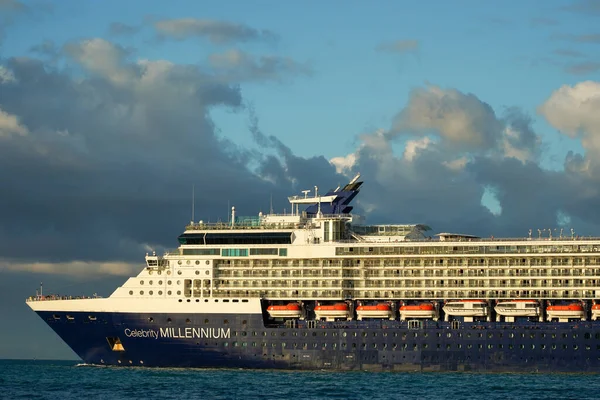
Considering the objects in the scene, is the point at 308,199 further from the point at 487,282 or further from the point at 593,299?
the point at 593,299

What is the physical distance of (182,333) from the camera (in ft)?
275

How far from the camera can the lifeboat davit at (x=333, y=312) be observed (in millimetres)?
83125

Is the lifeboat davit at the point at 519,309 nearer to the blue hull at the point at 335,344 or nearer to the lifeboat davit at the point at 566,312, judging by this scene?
the lifeboat davit at the point at 566,312

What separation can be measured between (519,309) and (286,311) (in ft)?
59.4

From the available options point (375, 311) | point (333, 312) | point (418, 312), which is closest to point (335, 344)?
point (333, 312)

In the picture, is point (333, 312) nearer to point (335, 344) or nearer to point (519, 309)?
point (335, 344)

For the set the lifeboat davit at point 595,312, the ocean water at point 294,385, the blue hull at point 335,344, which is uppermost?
the lifeboat davit at point 595,312

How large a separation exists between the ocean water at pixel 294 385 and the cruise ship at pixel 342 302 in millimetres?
1685

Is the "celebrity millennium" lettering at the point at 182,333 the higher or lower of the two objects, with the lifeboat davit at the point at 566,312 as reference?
lower

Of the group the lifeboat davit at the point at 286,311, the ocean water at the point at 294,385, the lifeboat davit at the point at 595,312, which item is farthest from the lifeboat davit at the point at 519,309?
the lifeboat davit at the point at 286,311

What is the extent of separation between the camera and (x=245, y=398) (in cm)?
6469

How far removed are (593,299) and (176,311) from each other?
107ft

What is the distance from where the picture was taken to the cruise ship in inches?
3164

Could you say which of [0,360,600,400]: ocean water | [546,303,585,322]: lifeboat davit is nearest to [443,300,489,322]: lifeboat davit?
[0,360,600,400]: ocean water
